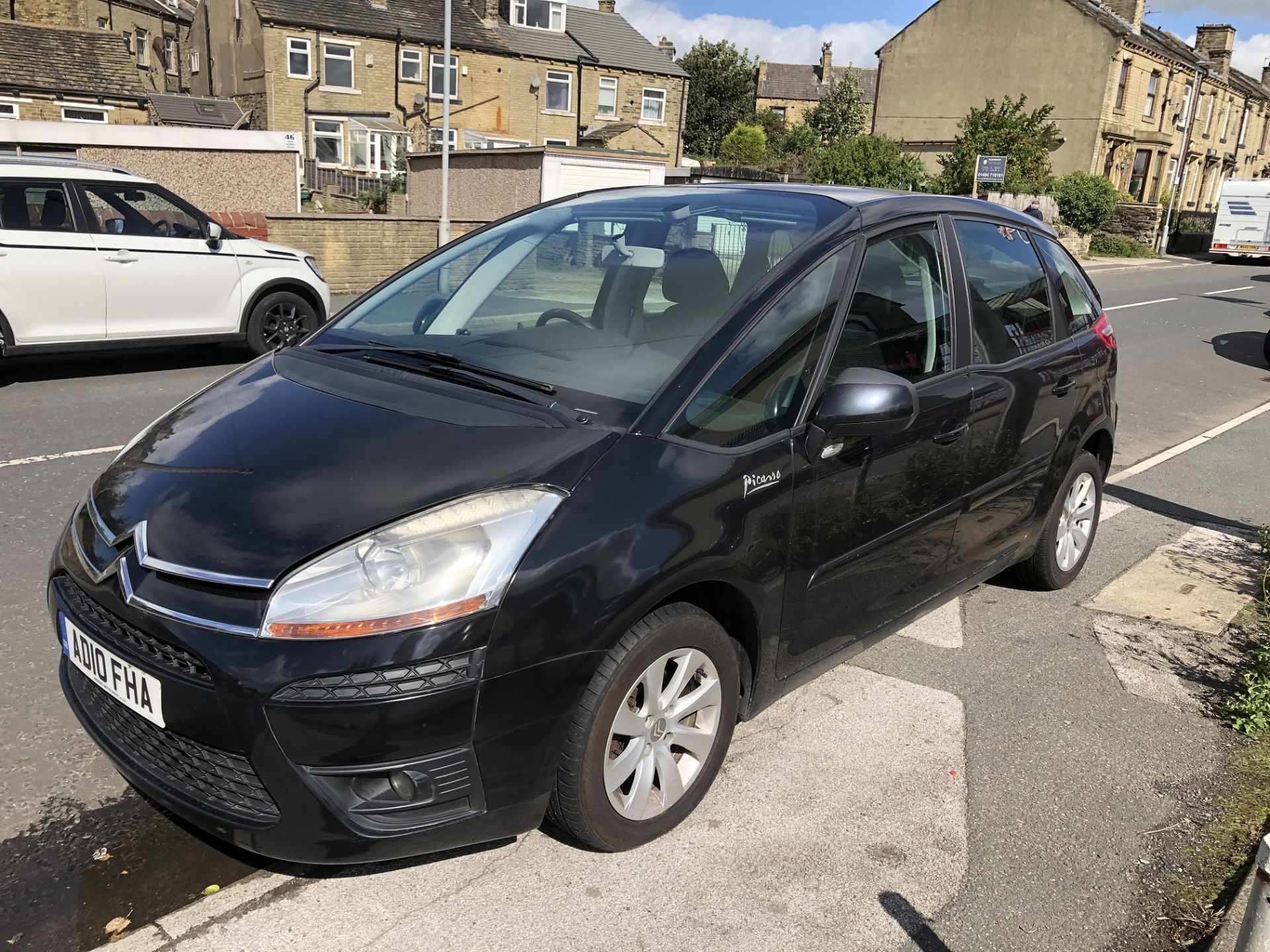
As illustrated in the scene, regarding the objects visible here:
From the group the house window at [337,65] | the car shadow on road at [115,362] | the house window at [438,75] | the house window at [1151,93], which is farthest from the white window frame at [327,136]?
the house window at [1151,93]

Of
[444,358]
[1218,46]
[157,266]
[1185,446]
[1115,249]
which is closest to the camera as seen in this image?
[444,358]

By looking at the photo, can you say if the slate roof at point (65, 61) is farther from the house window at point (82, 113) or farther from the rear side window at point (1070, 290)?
the rear side window at point (1070, 290)

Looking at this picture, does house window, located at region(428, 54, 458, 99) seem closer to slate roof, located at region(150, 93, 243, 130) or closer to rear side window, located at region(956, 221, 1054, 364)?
slate roof, located at region(150, 93, 243, 130)

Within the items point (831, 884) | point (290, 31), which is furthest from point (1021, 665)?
point (290, 31)

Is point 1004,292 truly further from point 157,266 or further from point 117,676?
point 157,266

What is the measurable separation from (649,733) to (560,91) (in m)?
46.1

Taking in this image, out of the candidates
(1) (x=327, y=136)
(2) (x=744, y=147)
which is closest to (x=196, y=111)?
(1) (x=327, y=136)

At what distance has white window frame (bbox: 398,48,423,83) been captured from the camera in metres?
40.5

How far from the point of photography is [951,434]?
365 centimetres

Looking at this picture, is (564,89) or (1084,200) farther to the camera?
(564,89)

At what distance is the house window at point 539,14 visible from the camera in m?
44.7

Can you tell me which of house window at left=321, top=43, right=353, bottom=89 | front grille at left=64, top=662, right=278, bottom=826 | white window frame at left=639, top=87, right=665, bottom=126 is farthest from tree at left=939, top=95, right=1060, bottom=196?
front grille at left=64, top=662, right=278, bottom=826

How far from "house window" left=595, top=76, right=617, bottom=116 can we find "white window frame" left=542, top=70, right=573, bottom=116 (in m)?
1.48

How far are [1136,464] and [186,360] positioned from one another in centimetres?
857
